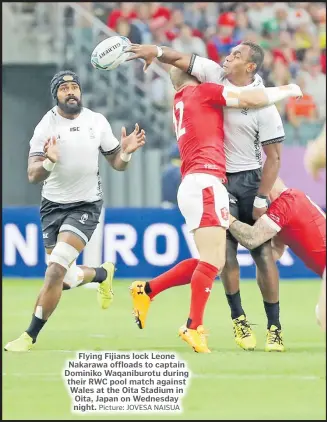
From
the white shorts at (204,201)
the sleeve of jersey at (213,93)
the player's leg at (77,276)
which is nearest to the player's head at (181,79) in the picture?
the sleeve of jersey at (213,93)

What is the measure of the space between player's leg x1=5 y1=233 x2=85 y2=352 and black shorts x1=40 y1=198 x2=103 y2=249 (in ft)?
0.60

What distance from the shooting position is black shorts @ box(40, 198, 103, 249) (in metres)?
10.4

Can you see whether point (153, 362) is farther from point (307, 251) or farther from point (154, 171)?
point (154, 171)

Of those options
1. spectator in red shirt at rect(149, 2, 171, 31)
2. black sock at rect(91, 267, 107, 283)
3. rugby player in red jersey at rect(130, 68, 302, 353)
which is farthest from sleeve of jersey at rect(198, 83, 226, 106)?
spectator in red shirt at rect(149, 2, 171, 31)

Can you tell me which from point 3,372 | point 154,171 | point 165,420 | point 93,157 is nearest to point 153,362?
point 3,372

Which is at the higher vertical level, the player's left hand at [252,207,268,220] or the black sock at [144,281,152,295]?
the player's left hand at [252,207,268,220]

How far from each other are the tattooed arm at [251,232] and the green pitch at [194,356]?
0.89 m

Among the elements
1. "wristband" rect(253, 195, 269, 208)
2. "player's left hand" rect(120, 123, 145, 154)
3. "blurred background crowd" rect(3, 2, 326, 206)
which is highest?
"blurred background crowd" rect(3, 2, 326, 206)

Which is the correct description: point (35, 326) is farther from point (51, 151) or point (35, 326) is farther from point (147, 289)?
point (51, 151)

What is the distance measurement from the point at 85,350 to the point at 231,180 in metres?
1.87

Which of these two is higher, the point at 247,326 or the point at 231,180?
the point at 231,180


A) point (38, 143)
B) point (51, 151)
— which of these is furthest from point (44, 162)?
point (38, 143)

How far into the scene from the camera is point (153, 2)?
22688 millimetres

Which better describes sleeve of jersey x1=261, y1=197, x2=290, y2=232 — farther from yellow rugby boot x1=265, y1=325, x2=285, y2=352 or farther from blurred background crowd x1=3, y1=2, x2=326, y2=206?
blurred background crowd x1=3, y1=2, x2=326, y2=206
